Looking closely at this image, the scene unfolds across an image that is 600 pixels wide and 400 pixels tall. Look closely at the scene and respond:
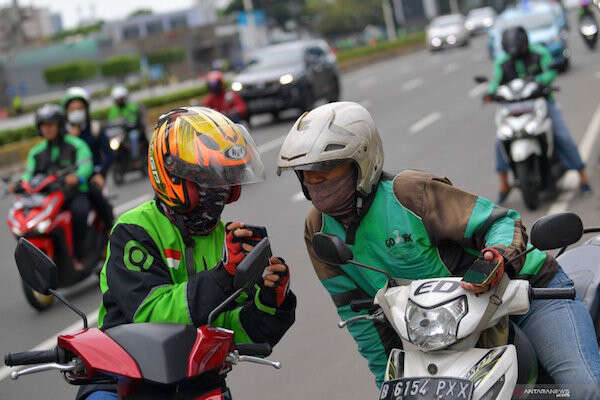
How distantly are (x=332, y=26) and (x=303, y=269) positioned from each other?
10120 cm

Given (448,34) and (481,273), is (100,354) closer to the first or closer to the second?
(481,273)

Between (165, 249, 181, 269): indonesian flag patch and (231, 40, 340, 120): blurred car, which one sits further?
(231, 40, 340, 120): blurred car

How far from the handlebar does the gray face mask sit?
7892mm

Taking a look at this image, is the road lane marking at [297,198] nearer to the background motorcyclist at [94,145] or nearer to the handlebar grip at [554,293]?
the background motorcyclist at [94,145]

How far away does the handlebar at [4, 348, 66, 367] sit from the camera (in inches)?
129

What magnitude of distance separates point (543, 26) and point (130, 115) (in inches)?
512

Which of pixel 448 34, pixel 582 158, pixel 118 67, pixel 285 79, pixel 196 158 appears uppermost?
pixel 196 158

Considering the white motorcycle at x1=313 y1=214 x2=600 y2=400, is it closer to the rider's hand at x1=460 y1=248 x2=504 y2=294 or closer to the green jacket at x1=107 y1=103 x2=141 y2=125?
the rider's hand at x1=460 y1=248 x2=504 y2=294

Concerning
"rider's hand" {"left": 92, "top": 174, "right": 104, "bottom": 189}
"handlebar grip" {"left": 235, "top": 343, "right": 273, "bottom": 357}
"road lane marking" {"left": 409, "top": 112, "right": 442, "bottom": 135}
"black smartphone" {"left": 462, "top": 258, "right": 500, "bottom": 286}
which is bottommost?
"road lane marking" {"left": 409, "top": 112, "right": 442, "bottom": 135}

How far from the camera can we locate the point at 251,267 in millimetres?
3105

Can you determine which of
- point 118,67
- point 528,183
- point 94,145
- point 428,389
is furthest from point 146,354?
point 118,67

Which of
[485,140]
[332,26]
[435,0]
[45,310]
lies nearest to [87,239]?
[45,310]

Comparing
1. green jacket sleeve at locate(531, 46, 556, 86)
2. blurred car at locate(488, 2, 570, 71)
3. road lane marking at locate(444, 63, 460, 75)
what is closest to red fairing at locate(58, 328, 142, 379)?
green jacket sleeve at locate(531, 46, 556, 86)

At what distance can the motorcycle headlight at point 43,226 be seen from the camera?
365 inches
